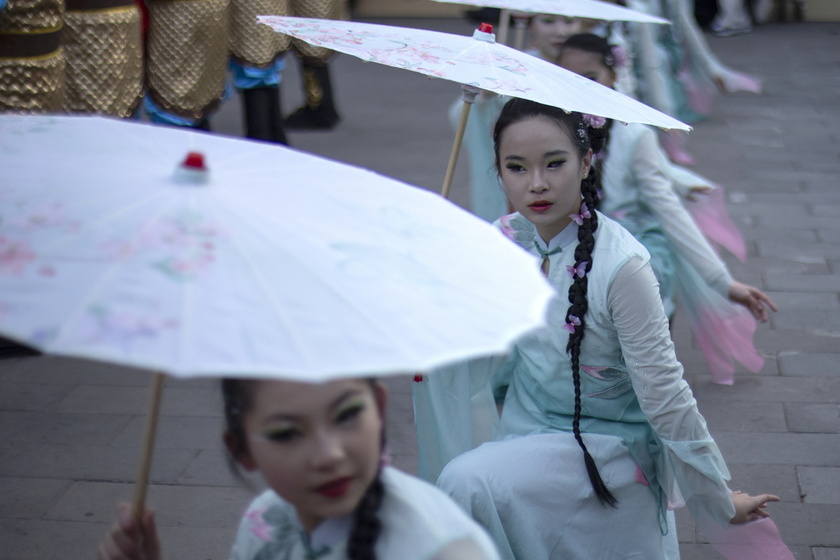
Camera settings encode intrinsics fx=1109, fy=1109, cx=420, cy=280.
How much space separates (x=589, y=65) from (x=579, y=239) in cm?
173

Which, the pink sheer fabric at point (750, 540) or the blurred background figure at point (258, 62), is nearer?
the pink sheer fabric at point (750, 540)

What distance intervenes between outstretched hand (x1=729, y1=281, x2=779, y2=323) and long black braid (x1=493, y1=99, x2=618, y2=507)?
3.20 feet

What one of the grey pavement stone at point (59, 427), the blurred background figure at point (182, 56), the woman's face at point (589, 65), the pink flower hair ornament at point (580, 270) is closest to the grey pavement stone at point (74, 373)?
the grey pavement stone at point (59, 427)

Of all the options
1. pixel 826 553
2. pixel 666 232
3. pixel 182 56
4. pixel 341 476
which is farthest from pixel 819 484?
pixel 182 56

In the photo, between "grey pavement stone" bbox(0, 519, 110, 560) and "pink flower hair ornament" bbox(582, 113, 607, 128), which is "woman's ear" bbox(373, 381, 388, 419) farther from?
"grey pavement stone" bbox(0, 519, 110, 560)

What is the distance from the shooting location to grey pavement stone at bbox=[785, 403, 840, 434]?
12.4 ft

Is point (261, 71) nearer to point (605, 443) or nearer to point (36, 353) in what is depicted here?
point (36, 353)

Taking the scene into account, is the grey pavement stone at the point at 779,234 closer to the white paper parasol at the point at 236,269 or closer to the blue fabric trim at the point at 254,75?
the blue fabric trim at the point at 254,75

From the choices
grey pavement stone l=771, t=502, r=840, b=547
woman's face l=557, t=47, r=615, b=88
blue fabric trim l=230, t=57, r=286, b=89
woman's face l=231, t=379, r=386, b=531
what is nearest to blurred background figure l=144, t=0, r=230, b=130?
blue fabric trim l=230, t=57, r=286, b=89

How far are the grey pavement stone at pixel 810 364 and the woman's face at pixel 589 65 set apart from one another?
134 centimetres

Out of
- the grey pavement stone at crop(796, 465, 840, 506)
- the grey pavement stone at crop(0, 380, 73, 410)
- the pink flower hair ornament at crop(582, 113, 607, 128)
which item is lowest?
the grey pavement stone at crop(0, 380, 73, 410)

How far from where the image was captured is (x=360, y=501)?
1527mm

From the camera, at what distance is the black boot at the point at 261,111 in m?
6.22

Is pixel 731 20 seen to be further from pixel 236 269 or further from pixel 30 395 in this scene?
pixel 236 269
